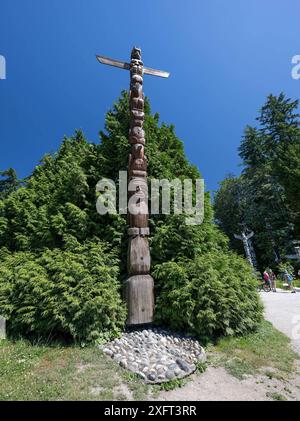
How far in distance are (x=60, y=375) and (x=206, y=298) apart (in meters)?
3.59

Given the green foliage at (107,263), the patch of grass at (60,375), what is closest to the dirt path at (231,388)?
the patch of grass at (60,375)

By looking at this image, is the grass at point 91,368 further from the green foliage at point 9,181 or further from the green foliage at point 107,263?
the green foliage at point 9,181

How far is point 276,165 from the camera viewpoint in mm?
27312

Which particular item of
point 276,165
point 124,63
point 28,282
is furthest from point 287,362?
point 276,165

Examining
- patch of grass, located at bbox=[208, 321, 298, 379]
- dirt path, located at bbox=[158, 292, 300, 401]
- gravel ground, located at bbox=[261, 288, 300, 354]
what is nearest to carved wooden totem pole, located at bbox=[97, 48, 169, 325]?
patch of grass, located at bbox=[208, 321, 298, 379]

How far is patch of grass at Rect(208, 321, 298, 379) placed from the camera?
5.30 meters

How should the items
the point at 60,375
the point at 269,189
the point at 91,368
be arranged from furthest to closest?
the point at 269,189
the point at 91,368
the point at 60,375

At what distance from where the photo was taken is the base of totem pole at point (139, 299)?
21.9ft

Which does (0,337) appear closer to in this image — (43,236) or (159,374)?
(43,236)

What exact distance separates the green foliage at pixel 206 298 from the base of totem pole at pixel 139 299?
265 millimetres

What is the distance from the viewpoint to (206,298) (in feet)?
20.6

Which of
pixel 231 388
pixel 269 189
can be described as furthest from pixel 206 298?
pixel 269 189

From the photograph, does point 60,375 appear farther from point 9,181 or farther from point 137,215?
point 9,181
